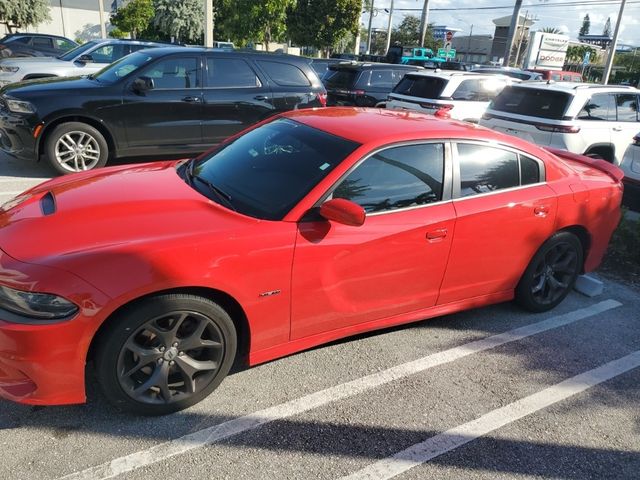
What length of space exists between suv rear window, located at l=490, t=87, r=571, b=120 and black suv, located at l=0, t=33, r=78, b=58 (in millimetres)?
15232

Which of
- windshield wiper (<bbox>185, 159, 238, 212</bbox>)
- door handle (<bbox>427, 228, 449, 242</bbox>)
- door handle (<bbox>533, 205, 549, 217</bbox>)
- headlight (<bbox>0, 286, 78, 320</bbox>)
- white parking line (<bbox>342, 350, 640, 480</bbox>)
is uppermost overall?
windshield wiper (<bbox>185, 159, 238, 212</bbox>)

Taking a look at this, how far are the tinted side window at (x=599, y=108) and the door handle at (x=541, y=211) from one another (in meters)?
5.06

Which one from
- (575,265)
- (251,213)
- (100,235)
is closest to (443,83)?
(575,265)

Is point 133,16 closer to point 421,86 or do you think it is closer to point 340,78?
point 340,78

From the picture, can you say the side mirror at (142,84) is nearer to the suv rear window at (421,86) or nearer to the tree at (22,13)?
the suv rear window at (421,86)

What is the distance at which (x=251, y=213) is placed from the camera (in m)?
3.00

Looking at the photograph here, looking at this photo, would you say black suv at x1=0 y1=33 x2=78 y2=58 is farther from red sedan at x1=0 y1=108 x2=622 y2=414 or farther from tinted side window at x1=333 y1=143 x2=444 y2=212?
tinted side window at x1=333 y1=143 x2=444 y2=212

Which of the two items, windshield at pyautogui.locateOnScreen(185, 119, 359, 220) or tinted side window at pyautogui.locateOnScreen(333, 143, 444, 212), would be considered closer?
windshield at pyautogui.locateOnScreen(185, 119, 359, 220)

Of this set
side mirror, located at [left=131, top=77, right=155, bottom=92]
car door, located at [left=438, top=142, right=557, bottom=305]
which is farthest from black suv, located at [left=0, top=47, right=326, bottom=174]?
car door, located at [left=438, top=142, right=557, bottom=305]

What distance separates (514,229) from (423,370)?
4.03ft

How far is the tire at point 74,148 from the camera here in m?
6.62

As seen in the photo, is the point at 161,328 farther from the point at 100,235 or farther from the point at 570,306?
the point at 570,306

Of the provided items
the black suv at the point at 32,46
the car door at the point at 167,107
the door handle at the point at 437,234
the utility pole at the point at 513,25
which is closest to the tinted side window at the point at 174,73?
the car door at the point at 167,107

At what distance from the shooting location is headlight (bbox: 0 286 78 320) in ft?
7.75
